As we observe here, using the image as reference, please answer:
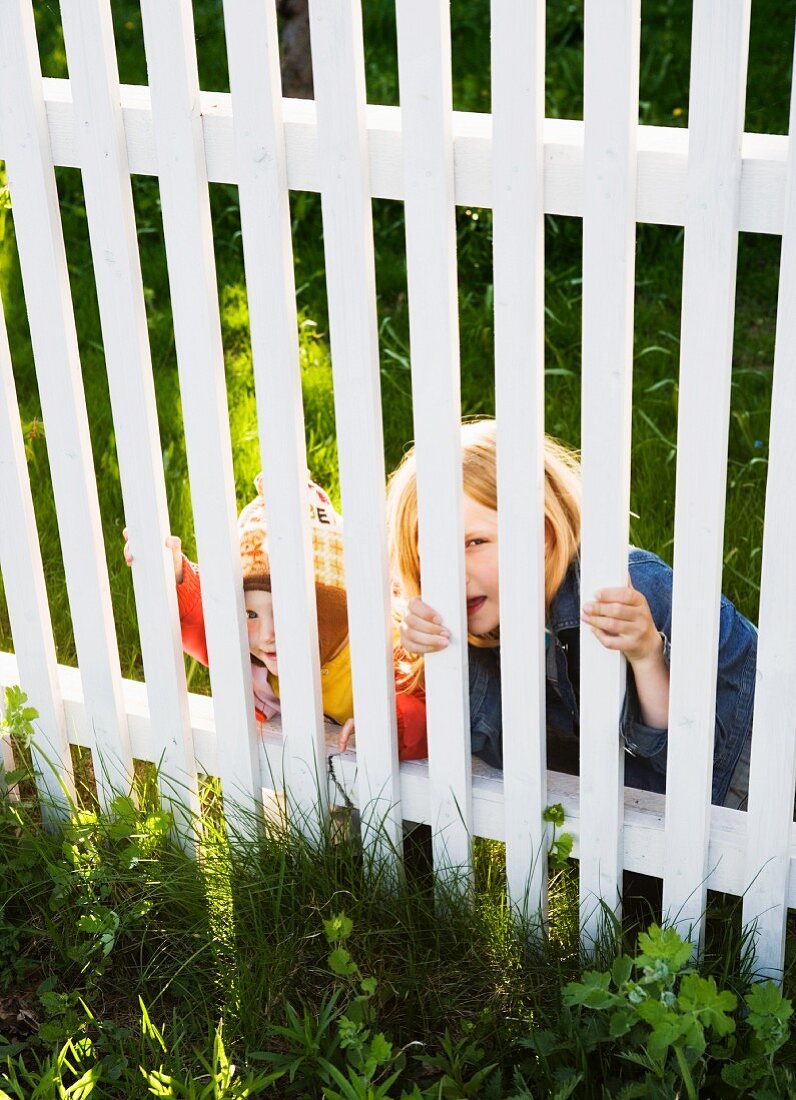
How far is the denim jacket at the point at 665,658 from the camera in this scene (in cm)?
230

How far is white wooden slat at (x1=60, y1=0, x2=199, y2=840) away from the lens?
2039 mm

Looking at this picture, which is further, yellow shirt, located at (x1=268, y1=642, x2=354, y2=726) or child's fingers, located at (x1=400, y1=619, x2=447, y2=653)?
yellow shirt, located at (x1=268, y1=642, x2=354, y2=726)

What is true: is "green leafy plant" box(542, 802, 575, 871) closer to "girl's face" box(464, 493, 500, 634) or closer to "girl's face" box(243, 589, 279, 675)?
"girl's face" box(464, 493, 500, 634)

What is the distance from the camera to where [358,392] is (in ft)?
6.64

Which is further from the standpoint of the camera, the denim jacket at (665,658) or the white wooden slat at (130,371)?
the denim jacket at (665,658)

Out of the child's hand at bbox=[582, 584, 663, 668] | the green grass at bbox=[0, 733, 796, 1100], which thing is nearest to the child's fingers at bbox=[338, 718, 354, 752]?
the green grass at bbox=[0, 733, 796, 1100]

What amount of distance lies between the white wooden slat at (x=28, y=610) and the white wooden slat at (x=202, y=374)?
0.37 metres

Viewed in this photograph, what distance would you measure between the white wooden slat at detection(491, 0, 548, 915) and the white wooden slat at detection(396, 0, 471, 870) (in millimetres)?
70

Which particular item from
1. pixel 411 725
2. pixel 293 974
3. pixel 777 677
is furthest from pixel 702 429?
pixel 293 974

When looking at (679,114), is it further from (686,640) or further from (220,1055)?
(220,1055)

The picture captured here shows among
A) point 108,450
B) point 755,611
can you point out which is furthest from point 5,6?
point 755,611

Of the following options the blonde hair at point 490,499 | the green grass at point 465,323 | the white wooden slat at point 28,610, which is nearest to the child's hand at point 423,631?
the blonde hair at point 490,499

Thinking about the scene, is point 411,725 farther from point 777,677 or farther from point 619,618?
point 777,677

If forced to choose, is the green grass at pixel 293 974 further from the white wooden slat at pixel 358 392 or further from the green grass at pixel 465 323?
the green grass at pixel 465 323
